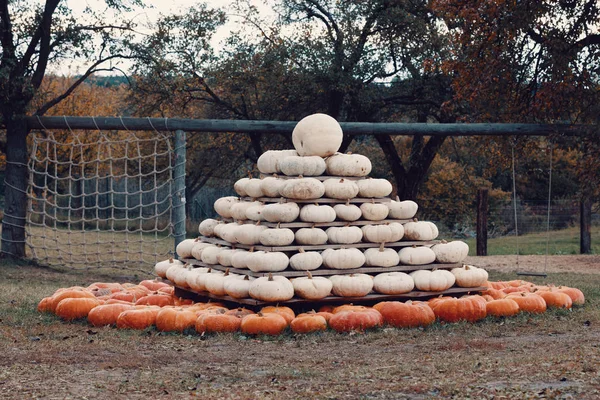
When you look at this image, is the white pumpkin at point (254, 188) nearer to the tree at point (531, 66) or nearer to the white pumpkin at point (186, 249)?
the white pumpkin at point (186, 249)

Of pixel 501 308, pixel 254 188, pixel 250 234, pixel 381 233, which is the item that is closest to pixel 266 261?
pixel 250 234

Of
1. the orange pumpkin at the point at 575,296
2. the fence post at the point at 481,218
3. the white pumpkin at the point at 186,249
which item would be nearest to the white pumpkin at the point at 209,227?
the white pumpkin at the point at 186,249

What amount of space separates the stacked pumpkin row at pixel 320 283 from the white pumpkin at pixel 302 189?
864 mm

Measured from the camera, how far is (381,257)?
8.80m

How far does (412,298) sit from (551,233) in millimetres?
16875

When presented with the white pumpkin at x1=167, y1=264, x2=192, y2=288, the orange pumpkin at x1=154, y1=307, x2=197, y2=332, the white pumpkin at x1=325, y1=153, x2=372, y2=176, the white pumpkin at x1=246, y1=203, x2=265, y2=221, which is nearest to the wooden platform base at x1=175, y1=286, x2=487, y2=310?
the white pumpkin at x1=167, y1=264, x2=192, y2=288

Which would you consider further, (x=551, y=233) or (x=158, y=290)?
(x=551, y=233)

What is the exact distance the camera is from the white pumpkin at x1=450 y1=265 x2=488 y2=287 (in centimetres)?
904

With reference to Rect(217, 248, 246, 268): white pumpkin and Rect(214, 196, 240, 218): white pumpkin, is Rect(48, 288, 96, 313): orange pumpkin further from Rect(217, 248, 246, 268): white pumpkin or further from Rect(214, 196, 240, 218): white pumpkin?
Rect(214, 196, 240, 218): white pumpkin

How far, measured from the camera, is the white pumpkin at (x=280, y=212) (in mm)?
8727

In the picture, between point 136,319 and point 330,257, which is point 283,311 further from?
point 136,319

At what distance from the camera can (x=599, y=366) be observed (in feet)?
19.2

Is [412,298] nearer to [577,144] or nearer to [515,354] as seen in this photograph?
[515,354]

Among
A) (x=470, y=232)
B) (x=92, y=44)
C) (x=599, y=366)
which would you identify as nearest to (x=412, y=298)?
(x=599, y=366)
